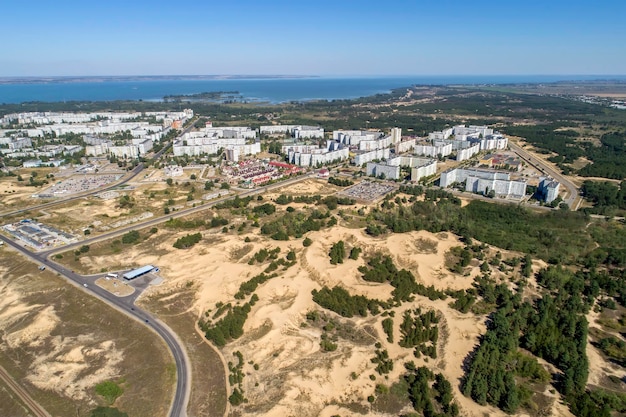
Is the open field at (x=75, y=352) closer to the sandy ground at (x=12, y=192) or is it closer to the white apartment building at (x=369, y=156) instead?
the sandy ground at (x=12, y=192)

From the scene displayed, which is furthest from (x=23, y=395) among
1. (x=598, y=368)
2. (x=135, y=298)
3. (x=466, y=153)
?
(x=466, y=153)

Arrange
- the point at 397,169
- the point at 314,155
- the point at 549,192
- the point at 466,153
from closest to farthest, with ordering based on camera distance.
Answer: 1. the point at 549,192
2. the point at 397,169
3. the point at 314,155
4. the point at 466,153

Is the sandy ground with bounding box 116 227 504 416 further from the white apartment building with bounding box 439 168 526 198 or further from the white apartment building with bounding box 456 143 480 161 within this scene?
the white apartment building with bounding box 456 143 480 161

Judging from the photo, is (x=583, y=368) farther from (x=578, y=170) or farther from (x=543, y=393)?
(x=578, y=170)

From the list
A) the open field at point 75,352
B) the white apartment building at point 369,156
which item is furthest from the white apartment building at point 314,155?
the open field at point 75,352

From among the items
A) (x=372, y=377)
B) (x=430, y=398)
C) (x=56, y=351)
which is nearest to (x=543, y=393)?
(x=430, y=398)

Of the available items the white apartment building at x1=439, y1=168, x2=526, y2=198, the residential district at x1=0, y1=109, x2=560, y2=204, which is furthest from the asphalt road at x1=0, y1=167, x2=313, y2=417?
the white apartment building at x1=439, y1=168, x2=526, y2=198

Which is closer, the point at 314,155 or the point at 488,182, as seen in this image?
the point at 488,182

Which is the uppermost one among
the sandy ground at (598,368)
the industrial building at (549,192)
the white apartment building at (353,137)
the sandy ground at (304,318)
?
the white apartment building at (353,137)

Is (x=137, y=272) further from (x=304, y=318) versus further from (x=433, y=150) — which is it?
(x=433, y=150)
